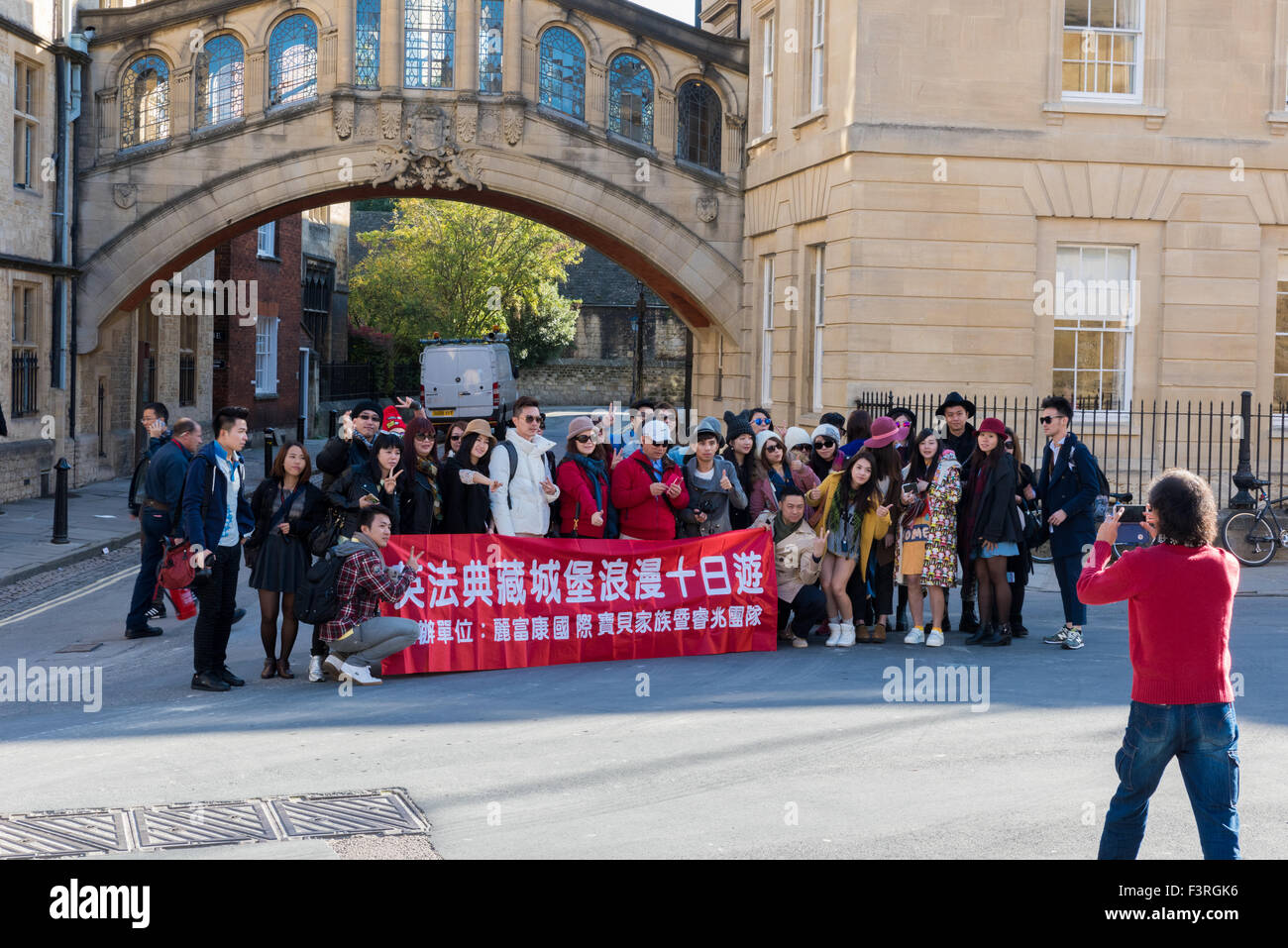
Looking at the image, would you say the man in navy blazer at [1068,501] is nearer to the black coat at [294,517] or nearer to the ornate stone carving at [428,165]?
the black coat at [294,517]

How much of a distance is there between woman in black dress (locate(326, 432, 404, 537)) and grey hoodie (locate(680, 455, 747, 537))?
2349mm

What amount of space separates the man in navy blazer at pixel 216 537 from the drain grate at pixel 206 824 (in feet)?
10.3

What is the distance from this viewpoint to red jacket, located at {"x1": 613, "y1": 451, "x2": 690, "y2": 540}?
1185 centimetres

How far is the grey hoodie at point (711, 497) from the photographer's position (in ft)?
39.4

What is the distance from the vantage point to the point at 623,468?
11.9 m

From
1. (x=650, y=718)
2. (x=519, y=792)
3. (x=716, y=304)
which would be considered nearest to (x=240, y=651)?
(x=650, y=718)

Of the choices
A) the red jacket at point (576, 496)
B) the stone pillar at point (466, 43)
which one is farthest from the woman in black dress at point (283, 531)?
the stone pillar at point (466, 43)

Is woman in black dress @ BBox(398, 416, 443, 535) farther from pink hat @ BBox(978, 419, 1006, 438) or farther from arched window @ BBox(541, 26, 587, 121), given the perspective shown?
arched window @ BBox(541, 26, 587, 121)

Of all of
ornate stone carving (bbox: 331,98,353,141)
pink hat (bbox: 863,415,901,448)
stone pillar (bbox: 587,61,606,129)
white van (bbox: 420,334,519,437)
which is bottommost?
pink hat (bbox: 863,415,901,448)

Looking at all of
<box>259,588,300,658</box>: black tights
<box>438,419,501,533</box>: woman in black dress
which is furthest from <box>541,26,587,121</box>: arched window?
<box>259,588,300,658</box>: black tights

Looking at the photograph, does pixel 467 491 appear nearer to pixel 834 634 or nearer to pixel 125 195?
pixel 834 634

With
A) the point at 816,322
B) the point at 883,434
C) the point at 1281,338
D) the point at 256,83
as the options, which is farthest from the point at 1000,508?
the point at 256,83

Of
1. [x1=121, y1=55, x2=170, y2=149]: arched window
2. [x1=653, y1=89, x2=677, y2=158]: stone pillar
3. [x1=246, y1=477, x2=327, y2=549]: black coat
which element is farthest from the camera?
[x1=653, y1=89, x2=677, y2=158]: stone pillar

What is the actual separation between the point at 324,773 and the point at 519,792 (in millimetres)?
1063
